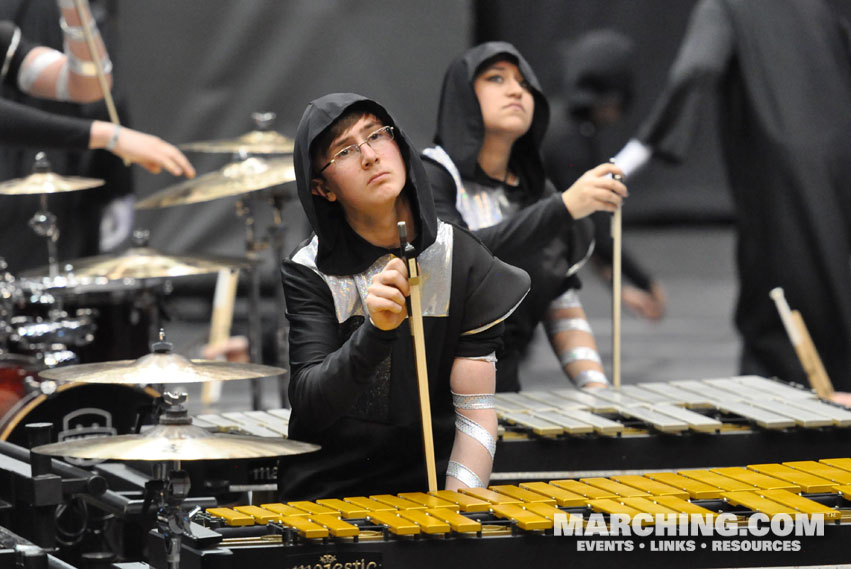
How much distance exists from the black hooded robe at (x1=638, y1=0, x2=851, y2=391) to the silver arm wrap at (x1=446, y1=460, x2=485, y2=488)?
3.43 metres

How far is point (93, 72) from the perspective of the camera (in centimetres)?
593

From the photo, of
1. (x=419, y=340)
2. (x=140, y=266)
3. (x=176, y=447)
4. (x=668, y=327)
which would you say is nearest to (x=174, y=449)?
(x=176, y=447)

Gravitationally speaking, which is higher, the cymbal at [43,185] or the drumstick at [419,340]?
the cymbal at [43,185]

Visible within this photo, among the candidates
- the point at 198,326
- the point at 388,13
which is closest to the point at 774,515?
the point at 388,13

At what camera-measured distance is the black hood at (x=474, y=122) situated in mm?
4945

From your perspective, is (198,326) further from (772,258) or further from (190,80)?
→ (772,258)

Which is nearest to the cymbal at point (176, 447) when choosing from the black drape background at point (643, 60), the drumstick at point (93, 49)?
the drumstick at point (93, 49)

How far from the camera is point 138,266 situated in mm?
5574

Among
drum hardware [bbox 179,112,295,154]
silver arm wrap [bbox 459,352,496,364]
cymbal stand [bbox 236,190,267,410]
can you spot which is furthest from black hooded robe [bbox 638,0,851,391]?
silver arm wrap [bbox 459,352,496,364]

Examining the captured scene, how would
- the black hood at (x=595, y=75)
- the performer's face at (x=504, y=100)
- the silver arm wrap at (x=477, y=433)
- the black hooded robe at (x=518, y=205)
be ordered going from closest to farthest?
the silver arm wrap at (x=477, y=433), the black hooded robe at (x=518, y=205), the performer's face at (x=504, y=100), the black hood at (x=595, y=75)

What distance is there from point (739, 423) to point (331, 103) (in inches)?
62.6

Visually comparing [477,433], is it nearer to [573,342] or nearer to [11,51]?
[573,342]

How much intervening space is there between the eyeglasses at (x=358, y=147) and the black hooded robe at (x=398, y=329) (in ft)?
0.13

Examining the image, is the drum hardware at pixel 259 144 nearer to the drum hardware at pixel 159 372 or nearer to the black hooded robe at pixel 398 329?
the black hooded robe at pixel 398 329
